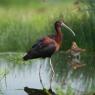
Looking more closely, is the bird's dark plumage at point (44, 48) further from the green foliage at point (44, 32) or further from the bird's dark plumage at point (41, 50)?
the green foliage at point (44, 32)

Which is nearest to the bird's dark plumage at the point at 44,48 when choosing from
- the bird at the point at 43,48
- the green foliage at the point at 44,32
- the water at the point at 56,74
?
the bird at the point at 43,48

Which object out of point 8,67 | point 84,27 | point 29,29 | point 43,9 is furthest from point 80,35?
point 43,9

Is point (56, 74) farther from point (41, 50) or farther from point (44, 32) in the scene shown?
point (44, 32)

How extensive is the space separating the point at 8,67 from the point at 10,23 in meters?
Answer: 2.28

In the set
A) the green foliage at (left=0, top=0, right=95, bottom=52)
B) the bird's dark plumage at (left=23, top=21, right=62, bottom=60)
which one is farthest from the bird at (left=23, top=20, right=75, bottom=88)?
the green foliage at (left=0, top=0, right=95, bottom=52)

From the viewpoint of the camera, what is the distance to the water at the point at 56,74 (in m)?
12.2

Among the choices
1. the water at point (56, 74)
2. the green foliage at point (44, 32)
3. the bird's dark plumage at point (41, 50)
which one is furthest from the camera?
the green foliage at point (44, 32)

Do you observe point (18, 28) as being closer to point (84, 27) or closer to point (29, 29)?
point (29, 29)

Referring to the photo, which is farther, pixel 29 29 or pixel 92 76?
pixel 29 29

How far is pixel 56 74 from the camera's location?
13.4 m

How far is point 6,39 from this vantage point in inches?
612

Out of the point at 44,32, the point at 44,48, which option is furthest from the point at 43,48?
the point at 44,32

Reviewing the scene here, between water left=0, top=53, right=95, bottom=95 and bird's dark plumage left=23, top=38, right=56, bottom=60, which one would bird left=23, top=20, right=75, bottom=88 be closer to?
bird's dark plumage left=23, top=38, right=56, bottom=60

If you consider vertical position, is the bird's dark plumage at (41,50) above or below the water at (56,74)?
above
